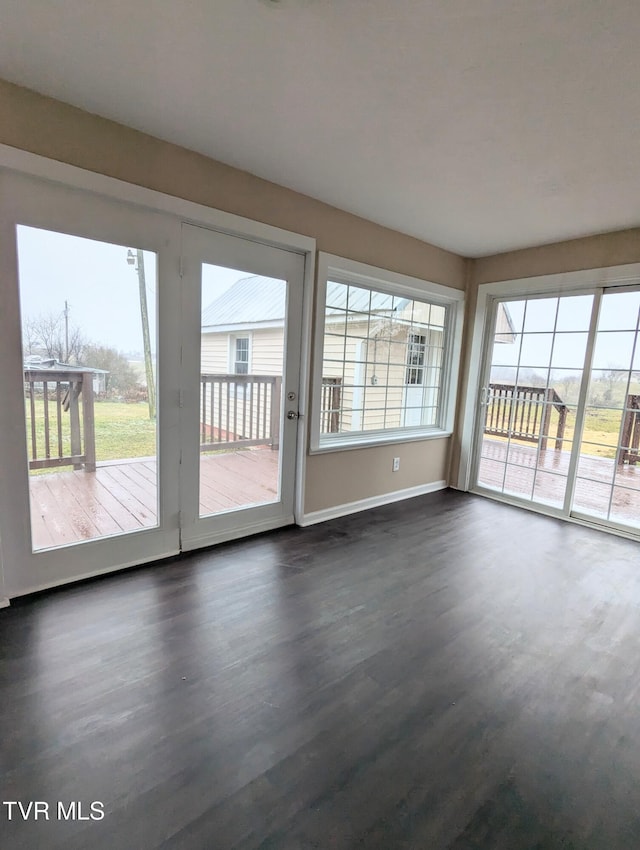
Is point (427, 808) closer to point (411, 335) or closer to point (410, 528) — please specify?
point (410, 528)

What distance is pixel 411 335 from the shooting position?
4.21 meters

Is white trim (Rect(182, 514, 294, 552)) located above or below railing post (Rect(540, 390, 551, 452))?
below

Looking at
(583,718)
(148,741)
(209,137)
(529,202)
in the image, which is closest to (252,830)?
(148,741)

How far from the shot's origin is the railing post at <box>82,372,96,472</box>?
2.31 meters

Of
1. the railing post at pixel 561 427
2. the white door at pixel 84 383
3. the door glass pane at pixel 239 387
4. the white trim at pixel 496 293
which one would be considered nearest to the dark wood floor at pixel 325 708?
the white door at pixel 84 383

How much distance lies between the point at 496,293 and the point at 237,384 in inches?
114

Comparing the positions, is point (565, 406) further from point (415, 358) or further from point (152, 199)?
point (152, 199)

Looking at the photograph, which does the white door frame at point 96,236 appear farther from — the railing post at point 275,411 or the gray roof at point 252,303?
the railing post at point 275,411

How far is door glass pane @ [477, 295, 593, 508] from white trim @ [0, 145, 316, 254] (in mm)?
2354

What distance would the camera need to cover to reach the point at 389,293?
3.88 meters

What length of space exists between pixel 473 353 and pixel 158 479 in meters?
3.41

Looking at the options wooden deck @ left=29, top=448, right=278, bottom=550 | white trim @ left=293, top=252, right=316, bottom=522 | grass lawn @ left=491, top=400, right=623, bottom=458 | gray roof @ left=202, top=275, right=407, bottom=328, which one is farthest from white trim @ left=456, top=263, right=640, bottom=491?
wooden deck @ left=29, top=448, right=278, bottom=550

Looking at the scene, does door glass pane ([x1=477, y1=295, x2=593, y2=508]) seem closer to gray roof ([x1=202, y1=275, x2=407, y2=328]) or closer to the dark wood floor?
the dark wood floor

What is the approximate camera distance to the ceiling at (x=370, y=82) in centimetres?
144
